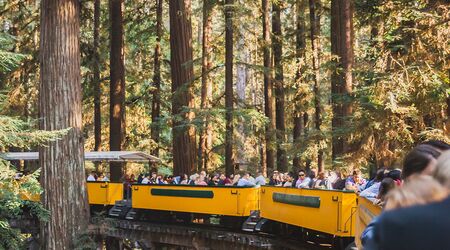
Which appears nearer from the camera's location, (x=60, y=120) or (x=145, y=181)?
(x=60, y=120)

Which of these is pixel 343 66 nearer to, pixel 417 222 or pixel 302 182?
pixel 302 182

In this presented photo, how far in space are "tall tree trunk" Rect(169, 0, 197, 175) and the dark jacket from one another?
62.5 ft

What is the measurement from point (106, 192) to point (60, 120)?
7.25 m

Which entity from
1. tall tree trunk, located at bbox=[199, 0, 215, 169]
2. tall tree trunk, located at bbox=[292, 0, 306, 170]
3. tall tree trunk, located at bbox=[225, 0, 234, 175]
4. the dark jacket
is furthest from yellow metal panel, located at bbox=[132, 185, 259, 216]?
the dark jacket

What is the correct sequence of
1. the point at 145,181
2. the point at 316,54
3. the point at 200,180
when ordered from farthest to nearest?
the point at 316,54 → the point at 145,181 → the point at 200,180

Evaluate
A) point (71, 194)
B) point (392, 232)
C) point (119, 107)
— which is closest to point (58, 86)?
point (71, 194)

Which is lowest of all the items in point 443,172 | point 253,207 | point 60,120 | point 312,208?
point 253,207

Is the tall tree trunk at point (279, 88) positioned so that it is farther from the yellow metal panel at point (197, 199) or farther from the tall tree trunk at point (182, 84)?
the yellow metal panel at point (197, 199)

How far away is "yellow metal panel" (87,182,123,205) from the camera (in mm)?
21438

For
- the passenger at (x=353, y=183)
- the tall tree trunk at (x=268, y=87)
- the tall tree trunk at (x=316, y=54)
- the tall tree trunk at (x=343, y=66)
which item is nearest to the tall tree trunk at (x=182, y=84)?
the tall tree trunk at (x=343, y=66)

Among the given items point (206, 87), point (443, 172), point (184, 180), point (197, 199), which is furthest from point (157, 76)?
point (443, 172)

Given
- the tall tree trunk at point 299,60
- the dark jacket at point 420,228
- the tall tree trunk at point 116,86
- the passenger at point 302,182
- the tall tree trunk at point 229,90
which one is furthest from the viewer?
the tall tree trunk at point 116,86

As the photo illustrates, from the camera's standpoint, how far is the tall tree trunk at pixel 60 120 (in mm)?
14695

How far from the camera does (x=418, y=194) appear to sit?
157cm
